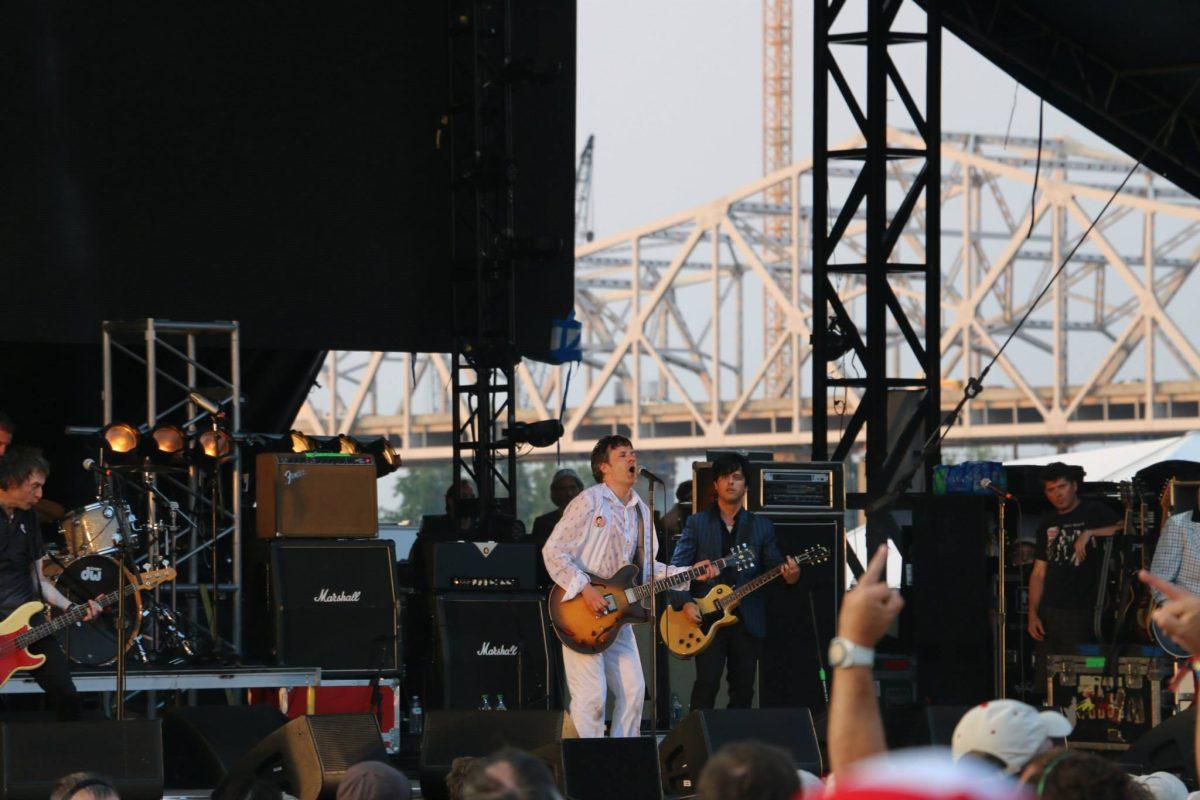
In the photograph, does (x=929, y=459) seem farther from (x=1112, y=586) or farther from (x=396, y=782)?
(x=396, y=782)

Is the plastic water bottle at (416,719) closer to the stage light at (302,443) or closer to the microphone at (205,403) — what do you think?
the stage light at (302,443)

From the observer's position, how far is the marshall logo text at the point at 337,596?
952 centimetres

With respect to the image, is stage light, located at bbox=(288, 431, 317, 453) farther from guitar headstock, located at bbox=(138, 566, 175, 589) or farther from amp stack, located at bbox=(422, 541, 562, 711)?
guitar headstock, located at bbox=(138, 566, 175, 589)

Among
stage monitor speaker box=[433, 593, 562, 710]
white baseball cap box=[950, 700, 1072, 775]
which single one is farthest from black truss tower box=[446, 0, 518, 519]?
white baseball cap box=[950, 700, 1072, 775]

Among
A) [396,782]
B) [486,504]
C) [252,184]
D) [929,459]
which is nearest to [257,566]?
[486,504]

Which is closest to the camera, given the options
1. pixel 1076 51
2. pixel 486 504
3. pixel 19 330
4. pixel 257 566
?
pixel 257 566

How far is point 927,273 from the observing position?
11.4 m

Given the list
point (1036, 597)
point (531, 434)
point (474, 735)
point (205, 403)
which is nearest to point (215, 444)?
point (205, 403)

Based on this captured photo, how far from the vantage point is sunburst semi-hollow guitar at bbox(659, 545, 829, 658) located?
8.70m

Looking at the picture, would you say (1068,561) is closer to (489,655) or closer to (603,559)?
(603,559)

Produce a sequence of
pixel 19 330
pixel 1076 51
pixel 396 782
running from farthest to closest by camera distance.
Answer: pixel 1076 51 < pixel 19 330 < pixel 396 782

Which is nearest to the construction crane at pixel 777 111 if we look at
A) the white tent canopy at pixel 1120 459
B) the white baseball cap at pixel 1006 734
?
the white tent canopy at pixel 1120 459

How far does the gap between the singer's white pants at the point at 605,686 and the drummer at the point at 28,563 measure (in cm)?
200

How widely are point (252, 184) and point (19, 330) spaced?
1714mm
